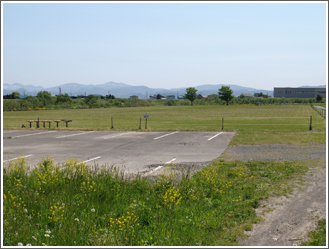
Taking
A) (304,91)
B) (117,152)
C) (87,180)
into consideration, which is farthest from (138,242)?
(304,91)

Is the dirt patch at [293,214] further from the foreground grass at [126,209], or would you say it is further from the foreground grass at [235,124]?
the foreground grass at [235,124]

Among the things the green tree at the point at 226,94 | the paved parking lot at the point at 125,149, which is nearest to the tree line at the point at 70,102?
the green tree at the point at 226,94

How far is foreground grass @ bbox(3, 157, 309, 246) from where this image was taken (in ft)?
16.8

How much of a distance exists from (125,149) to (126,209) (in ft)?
29.7

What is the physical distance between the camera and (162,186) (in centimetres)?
762

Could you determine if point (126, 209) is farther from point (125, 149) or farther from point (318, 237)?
point (125, 149)

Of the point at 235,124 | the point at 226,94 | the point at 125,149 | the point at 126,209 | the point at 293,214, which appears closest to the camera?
the point at 126,209

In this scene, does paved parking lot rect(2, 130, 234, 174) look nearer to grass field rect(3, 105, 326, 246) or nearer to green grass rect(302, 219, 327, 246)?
grass field rect(3, 105, 326, 246)

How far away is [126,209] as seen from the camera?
6281mm

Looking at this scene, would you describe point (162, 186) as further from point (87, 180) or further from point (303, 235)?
point (303, 235)

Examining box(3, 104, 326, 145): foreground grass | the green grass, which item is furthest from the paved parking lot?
the green grass

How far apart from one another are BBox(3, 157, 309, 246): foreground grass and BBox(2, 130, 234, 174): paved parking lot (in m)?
3.00

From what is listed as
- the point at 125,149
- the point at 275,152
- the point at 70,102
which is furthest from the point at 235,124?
the point at 70,102

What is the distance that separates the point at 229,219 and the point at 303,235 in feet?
4.33
